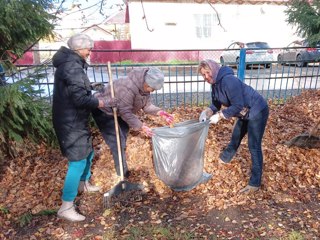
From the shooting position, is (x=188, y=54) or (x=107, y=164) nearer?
(x=107, y=164)

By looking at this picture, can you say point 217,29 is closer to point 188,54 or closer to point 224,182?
point 188,54

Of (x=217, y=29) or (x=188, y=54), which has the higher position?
(x=217, y=29)

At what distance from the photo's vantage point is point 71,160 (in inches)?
98.0

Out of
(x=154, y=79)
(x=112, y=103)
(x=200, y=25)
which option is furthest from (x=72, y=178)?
(x=200, y=25)

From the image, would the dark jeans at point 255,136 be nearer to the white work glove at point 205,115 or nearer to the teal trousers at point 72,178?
the white work glove at point 205,115

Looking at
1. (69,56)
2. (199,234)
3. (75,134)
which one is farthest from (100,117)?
(199,234)

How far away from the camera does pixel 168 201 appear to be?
2.96m

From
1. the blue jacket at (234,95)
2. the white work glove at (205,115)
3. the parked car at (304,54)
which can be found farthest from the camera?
the parked car at (304,54)

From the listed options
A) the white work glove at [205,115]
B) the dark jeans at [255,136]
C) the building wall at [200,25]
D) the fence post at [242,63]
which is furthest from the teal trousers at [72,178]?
the building wall at [200,25]

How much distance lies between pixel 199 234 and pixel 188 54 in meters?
11.9

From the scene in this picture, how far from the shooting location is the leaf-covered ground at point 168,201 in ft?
8.34

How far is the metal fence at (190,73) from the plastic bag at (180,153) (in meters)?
1.69

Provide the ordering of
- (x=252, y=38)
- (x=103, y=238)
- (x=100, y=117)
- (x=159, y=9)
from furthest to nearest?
(x=252, y=38) → (x=159, y=9) → (x=100, y=117) → (x=103, y=238)

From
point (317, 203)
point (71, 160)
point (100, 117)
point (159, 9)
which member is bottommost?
point (317, 203)
